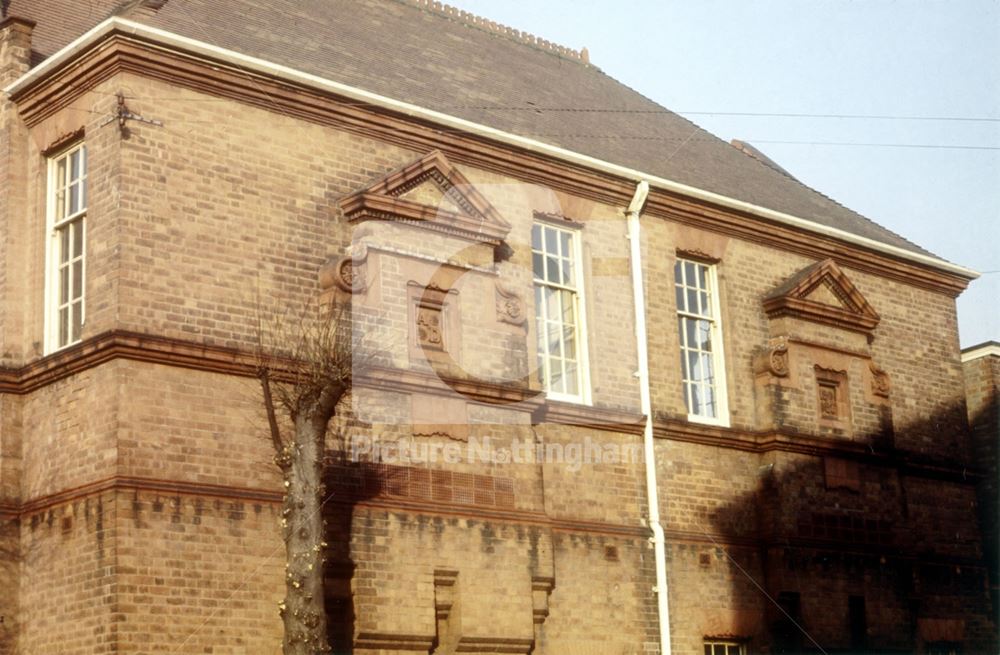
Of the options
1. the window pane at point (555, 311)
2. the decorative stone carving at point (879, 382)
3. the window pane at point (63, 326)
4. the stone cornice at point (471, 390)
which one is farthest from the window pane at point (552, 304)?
the window pane at point (63, 326)

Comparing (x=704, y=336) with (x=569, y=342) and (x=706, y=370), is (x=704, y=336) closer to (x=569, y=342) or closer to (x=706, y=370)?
(x=706, y=370)

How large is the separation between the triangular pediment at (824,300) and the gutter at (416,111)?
0.75m

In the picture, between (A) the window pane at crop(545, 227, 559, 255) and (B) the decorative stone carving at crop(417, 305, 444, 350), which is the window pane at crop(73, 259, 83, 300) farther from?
(A) the window pane at crop(545, 227, 559, 255)

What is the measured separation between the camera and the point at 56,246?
677 inches

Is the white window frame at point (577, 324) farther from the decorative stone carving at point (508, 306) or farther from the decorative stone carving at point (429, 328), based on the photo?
the decorative stone carving at point (429, 328)

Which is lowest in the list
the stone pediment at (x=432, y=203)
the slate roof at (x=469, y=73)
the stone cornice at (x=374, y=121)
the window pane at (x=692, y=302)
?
the window pane at (x=692, y=302)

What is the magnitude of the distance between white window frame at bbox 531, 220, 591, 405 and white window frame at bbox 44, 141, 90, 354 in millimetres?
5845

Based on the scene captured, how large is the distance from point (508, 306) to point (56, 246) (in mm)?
5391

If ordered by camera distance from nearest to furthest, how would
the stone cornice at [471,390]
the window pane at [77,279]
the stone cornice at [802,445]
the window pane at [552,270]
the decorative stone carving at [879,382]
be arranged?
the stone cornice at [471,390] → the window pane at [77,279] → the window pane at [552,270] → the stone cornice at [802,445] → the decorative stone carving at [879,382]

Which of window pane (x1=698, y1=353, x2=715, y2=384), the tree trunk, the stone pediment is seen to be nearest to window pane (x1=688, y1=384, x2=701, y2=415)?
window pane (x1=698, y1=353, x2=715, y2=384)

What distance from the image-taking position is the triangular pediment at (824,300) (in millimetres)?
22562

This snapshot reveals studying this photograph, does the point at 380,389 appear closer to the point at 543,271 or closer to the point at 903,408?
the point at 543,271

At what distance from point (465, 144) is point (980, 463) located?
1275cm

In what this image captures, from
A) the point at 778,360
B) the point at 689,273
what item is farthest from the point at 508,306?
the point at 778,360
